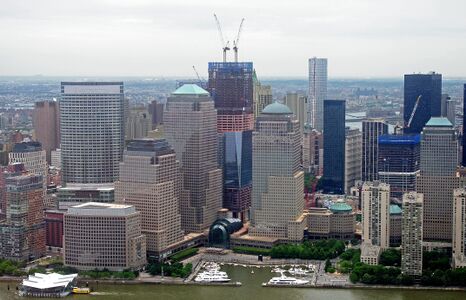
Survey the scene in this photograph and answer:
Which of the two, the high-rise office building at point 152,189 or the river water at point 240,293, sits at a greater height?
the high-rise office building at point 152,189

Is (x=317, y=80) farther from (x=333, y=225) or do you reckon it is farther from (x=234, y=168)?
(x=333, y=225)

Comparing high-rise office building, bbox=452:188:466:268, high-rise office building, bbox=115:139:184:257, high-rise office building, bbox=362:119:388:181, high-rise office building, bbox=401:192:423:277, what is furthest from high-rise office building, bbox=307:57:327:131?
high-rise office building, bbox=401:192:423:277

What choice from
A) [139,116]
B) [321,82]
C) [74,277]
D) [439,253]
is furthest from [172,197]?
[321,82]

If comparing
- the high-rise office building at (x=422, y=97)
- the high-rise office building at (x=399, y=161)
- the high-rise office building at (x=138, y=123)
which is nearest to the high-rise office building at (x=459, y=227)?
the high-rise office building at (x=399, y=161)

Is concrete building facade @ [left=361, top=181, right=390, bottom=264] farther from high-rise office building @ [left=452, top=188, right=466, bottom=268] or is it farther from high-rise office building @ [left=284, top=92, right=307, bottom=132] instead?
high-rise office building @ [left=284, top=92, right=307, bottom=132]

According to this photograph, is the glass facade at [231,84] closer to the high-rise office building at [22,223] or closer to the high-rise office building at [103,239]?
the high-rise office building at [22,223]

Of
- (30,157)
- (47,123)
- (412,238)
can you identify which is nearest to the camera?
(412,238)

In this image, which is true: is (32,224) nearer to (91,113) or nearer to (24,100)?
(91,113)

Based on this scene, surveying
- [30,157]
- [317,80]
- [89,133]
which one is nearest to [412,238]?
[89,133]
